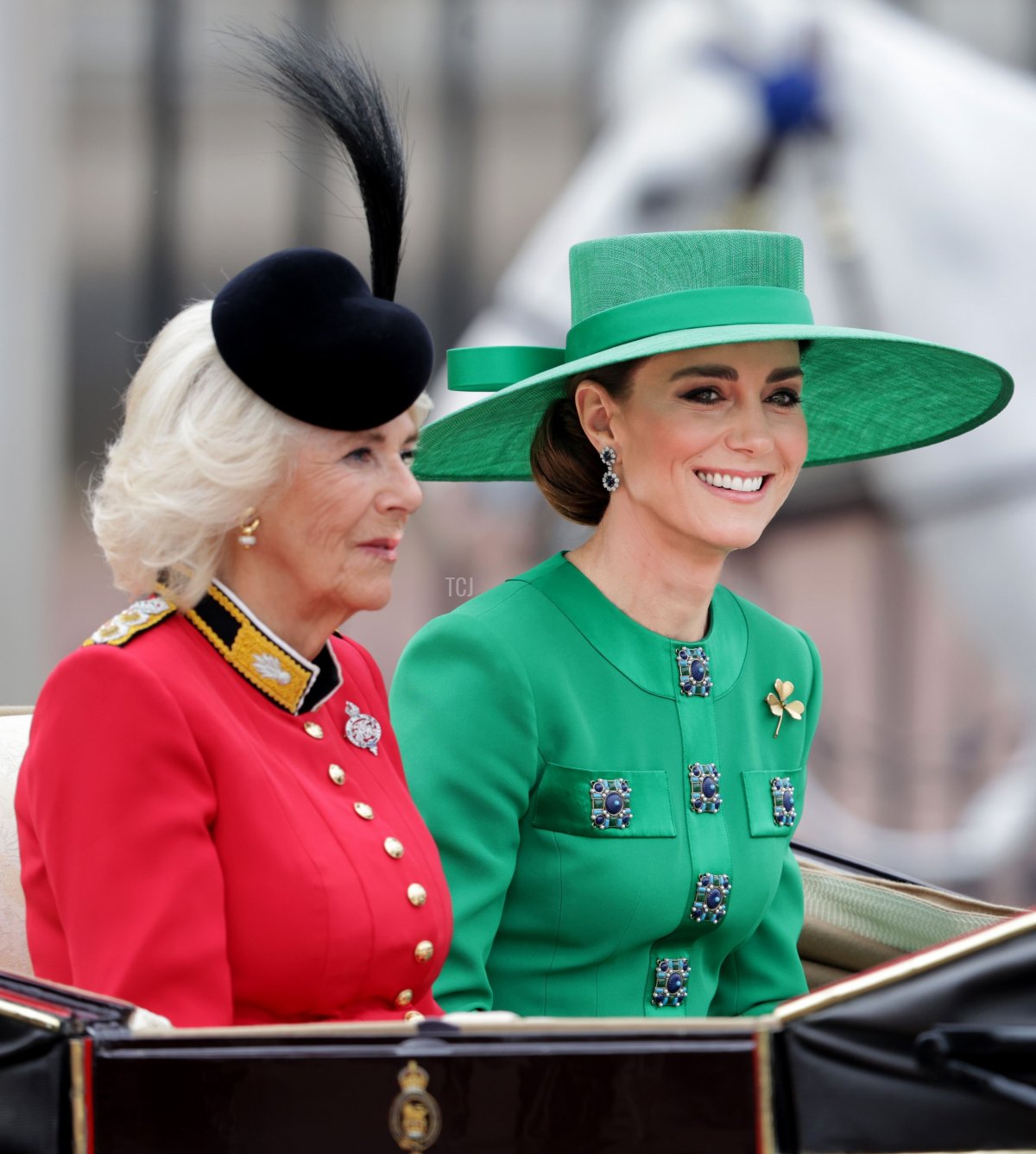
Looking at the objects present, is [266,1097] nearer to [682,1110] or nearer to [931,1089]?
[682,1110]

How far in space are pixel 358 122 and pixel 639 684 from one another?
719 mm

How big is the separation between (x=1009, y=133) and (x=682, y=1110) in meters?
3.22

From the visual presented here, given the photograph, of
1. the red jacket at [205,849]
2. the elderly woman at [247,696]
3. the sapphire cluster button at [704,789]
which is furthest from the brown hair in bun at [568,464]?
the red jacket at [205,849]

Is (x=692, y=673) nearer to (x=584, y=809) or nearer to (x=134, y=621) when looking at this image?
(x=584, y=809)

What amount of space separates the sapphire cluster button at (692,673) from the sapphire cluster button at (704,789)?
0.09 meters

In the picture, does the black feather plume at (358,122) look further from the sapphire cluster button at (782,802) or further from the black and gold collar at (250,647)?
the sapphire cluster button at (782,802)

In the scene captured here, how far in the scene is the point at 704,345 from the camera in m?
1.79

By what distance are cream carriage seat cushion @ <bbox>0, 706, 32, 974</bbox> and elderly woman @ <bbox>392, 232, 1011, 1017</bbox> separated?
18.0 inches

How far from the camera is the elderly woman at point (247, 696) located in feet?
4.23

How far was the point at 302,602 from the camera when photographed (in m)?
1.50

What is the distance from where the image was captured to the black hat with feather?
140cm

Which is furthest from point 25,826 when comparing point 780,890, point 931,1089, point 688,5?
point 688,5

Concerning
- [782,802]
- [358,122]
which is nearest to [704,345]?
[358,122]

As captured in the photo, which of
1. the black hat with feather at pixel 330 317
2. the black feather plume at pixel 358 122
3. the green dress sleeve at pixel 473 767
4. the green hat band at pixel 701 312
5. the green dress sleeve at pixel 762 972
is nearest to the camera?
the black hat with feather at pixel 330 317
